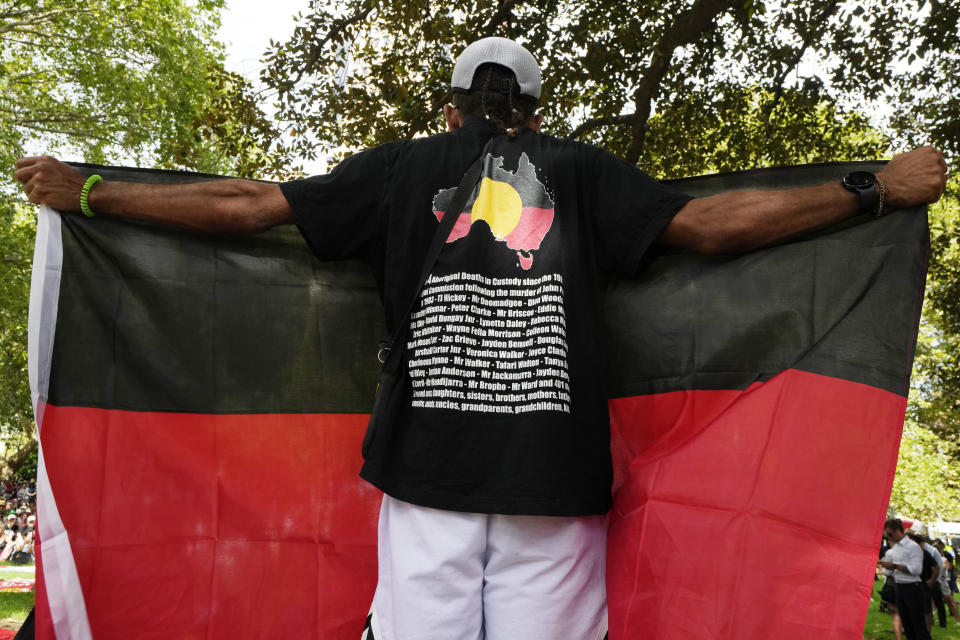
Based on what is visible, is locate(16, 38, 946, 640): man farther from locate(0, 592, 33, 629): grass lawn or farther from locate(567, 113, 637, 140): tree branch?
locate(0, 592, 33, 629): grass lawn

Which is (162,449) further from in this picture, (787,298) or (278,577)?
(787,298)

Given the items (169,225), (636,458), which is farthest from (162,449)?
(636,458)

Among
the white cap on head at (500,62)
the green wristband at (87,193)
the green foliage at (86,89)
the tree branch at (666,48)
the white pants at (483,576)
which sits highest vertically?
the green foliage at (86,89)

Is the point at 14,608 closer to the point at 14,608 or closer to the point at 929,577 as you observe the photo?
the point at 14,608

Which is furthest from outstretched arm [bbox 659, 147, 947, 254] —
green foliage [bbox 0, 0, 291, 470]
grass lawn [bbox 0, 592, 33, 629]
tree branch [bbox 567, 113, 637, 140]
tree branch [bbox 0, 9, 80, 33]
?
tree branch [bbox 0, 9, 80, 33]

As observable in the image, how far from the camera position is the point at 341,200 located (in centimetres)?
236

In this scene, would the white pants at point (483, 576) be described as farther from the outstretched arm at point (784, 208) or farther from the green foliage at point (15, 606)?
the green foliage at point (15, 606)

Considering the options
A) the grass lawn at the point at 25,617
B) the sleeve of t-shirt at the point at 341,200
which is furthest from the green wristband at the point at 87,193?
the grass lawn at the point at 25,617

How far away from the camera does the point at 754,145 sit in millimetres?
8250

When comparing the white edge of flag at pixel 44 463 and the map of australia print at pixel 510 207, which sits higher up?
the map of australia print at pixel 510 207

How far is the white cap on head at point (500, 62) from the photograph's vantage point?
247 centimetres

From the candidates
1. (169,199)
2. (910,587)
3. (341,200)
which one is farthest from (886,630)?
(169,199)

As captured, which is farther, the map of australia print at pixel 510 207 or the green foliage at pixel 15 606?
the green foliage at pixel 15 606

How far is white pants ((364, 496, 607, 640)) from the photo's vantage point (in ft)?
6.91
